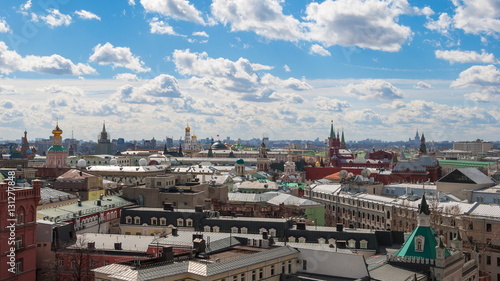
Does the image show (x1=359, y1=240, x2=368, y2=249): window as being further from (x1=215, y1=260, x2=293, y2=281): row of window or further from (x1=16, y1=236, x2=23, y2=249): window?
(x1=16, y1=236, x2=23, y2=249): window

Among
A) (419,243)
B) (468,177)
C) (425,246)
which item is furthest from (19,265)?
(468,177)

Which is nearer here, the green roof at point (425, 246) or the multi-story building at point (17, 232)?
the green roof at point (425, 246)

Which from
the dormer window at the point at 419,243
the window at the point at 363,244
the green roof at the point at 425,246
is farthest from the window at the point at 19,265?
the dormer window at the point at 419,243

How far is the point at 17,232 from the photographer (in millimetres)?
47688

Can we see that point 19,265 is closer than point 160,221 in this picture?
Yes

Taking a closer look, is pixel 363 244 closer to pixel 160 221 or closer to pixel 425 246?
pixel 425 246

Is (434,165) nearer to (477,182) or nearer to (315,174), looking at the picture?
(315,174)

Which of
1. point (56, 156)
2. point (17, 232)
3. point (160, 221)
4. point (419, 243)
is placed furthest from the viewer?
point (56, 156)

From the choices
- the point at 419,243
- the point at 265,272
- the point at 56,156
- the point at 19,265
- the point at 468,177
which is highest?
the point at 56,156

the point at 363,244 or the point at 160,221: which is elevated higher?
the point at 160,221

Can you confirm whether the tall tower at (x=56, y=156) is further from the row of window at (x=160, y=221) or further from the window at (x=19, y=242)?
the window at (x=19, y=242)

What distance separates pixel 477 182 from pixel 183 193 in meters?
53.8

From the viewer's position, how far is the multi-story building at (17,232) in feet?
150

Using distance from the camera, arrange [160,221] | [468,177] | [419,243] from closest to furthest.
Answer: [419,243] → [160,221] → [468,177]
